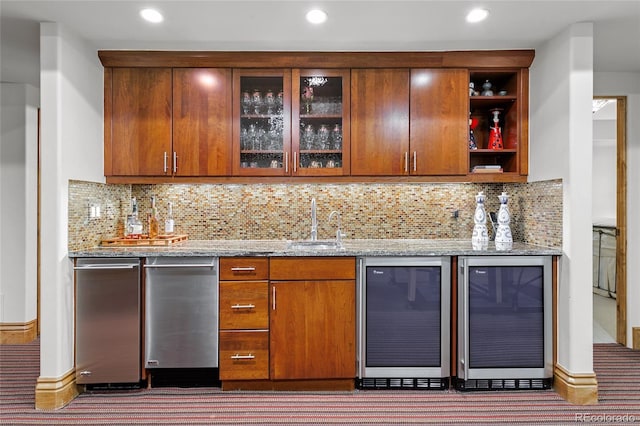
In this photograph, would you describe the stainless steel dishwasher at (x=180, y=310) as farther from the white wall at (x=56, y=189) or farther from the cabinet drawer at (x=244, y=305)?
the white wall at (x=56, y=189)

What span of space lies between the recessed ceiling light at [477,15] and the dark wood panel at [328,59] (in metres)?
0.46

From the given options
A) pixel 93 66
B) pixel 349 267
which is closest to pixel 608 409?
pixel 349 267

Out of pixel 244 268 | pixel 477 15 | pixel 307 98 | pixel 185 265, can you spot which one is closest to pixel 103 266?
pixel 185 265

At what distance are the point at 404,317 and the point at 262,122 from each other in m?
1.78

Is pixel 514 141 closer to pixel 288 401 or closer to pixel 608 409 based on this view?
pixel 608 409

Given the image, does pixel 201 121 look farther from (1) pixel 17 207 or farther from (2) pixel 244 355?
(1) pixel 17 207

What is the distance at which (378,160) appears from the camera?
9.90 ft

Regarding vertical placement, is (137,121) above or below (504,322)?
above

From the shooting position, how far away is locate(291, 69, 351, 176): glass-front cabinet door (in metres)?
3.02

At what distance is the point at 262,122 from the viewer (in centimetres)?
307

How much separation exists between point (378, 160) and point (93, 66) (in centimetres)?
221

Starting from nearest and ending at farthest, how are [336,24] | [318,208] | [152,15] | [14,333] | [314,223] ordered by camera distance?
[152,15] < [336,24] < [314,223] < [318,208] < [14,333]

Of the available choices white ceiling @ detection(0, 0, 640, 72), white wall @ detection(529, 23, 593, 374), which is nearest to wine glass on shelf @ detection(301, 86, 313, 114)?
white ceiling @ detection(0, 0, 640, 72)

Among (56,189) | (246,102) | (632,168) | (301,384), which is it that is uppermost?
(246,102)
